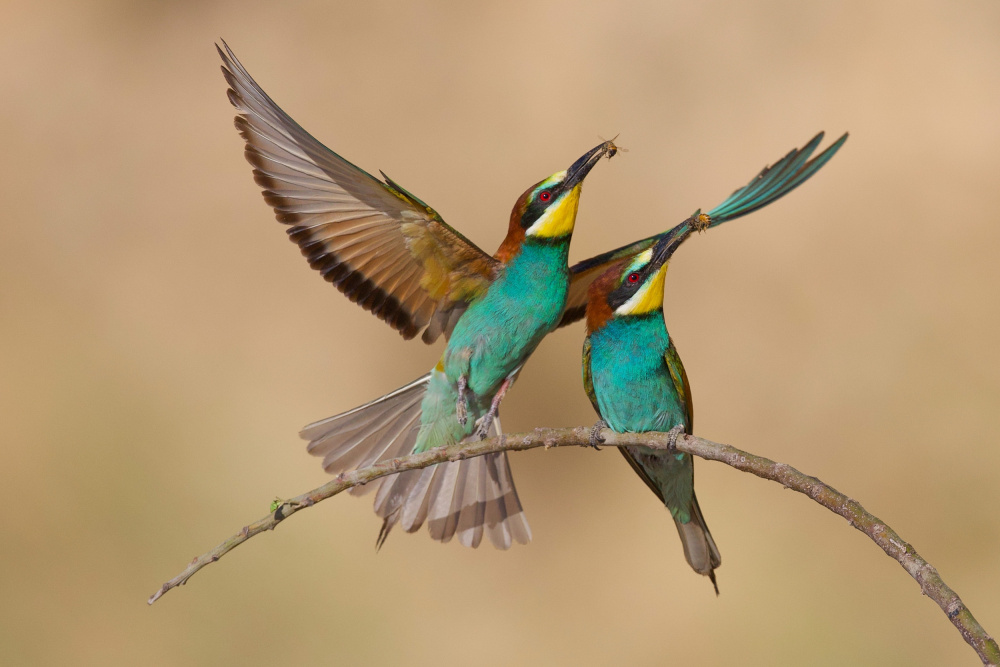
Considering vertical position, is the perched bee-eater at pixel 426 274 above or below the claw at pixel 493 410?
above

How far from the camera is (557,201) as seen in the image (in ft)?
4.78

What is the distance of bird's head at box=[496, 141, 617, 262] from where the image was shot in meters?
1.45

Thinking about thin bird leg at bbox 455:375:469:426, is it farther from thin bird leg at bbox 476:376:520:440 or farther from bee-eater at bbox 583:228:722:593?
bee-eater at bbox 583:228:722:593

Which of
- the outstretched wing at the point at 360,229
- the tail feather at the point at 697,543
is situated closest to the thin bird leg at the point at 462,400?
the outstretched wing at the point at 360,229

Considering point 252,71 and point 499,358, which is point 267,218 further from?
point 499,358

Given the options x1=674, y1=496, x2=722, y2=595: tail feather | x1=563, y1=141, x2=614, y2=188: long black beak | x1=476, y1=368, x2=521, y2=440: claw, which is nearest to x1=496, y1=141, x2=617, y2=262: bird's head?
x1=563, y1=141, x2=614, y2=188: long black beak

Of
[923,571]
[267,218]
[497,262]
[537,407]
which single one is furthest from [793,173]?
[267,218]

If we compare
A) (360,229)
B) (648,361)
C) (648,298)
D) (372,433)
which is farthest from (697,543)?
(360,229)

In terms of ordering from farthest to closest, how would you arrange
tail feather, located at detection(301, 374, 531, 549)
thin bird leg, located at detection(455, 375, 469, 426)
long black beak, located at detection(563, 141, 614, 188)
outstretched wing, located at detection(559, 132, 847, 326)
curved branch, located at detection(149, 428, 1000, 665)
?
tail feather, located at detection(301, 374, 531, 549) < thin bird leg, located at detection(455, 375, 469, 426) < long black beak, located at detection(563, 141, 614, 188) < outstretched wing, located at detection(559, 132, 847, 326) < curved branch, located at detection(149, 428, 1000, 665)

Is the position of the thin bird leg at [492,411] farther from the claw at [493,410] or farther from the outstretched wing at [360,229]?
the outstretched wing at [360,229]

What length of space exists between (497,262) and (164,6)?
2.35m

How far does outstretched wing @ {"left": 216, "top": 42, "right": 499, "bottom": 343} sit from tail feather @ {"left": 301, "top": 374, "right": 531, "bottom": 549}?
0.22 meters

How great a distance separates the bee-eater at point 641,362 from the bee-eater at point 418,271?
0.11 m

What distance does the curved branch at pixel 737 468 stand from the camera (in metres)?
0.73
